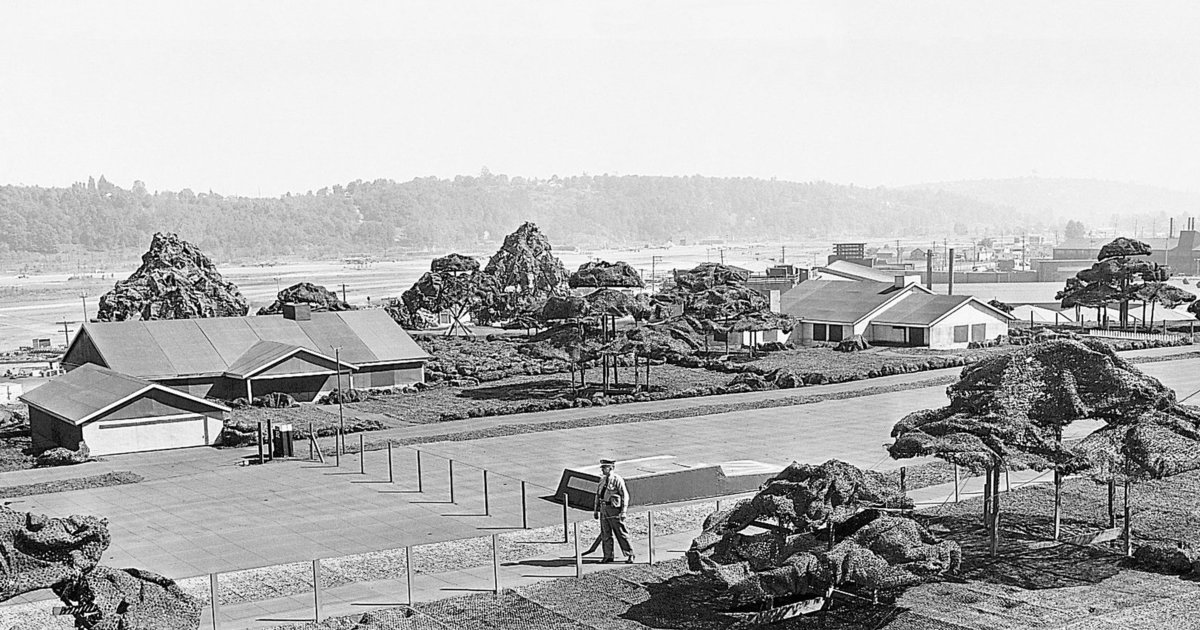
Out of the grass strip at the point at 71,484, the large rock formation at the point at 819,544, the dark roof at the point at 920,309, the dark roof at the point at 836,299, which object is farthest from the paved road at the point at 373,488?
the dark roof at the point at 836,299

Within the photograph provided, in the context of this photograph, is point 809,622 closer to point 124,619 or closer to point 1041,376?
point 1041,376

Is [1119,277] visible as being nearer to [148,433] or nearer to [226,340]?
[226,340]

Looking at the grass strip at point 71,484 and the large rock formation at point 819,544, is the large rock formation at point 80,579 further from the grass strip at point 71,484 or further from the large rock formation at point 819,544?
the grass strip at point 71,484

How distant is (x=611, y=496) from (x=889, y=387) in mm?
30671

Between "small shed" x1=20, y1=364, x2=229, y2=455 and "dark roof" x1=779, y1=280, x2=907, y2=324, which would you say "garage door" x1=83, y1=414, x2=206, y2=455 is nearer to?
"small shed" x1=20, y1=364, x2=229, y2=455

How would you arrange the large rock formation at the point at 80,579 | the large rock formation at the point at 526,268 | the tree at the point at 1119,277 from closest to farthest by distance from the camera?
1. the large rock formation at the point at 80,579
2. the tree at the point at 1119,277
3. the large rock formation at the point at 526,268

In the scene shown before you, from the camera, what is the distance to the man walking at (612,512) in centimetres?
2133

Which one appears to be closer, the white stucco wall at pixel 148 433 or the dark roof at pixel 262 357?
the white stucco wall at pixel 148 433

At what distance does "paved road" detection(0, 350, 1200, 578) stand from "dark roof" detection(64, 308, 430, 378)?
1091cm

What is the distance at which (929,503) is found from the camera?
26.5m

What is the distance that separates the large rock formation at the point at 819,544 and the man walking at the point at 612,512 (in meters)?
2.31

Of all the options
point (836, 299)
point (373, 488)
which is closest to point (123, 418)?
point (373, 488)

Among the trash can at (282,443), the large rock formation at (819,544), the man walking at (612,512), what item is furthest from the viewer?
the trash can at (282,443)

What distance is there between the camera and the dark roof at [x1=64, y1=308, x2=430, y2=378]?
4897cm
